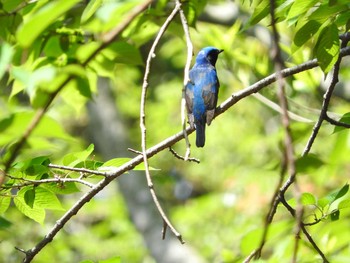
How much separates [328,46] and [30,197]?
0.94 metres

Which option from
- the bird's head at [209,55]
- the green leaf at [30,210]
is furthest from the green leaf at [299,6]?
the bird's head at [209,55]

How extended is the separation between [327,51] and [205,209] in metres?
6.29

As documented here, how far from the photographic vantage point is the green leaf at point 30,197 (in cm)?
183

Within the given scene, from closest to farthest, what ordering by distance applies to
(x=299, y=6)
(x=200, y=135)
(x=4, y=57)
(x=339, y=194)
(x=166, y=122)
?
(x=4, y=57), (x=299, y=6), (x=339, y=194), (x=200, y=135), (x=166, y=122)

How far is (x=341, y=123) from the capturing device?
1.95 metres

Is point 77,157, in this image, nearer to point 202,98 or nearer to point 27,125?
point 27,125

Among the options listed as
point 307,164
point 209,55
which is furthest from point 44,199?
point 209,55

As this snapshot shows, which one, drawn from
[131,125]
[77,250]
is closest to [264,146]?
Result: [77,250]

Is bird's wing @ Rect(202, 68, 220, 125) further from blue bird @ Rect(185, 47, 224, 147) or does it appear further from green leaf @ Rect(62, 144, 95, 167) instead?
green leaf @ Rect(62, 144, 95, 167)

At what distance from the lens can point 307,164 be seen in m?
1.60

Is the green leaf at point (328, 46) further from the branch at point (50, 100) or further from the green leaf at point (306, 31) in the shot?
the branch at point (50, 100)

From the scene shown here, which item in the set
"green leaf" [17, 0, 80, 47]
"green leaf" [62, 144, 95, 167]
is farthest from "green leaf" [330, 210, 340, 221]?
"green leaf" [17, 0, 80, 47]

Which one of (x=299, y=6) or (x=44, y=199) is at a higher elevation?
(x=299, y=6)

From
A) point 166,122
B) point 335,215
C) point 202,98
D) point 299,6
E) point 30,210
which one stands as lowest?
point 166,122
